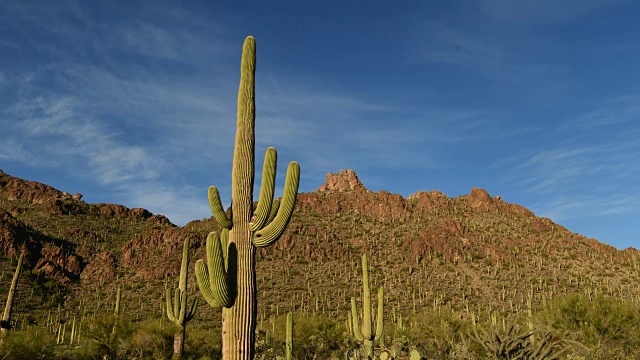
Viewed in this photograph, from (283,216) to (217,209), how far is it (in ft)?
3.46

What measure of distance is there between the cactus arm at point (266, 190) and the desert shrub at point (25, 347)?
40.7 ft

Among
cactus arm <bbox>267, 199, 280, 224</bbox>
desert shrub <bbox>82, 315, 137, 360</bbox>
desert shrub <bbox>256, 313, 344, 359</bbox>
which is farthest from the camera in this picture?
desert shrub <bbox>256, 313, 344, 359</bbox>

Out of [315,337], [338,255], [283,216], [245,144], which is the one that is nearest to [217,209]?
[283,216]

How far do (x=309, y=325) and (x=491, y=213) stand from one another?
4394 centimetres

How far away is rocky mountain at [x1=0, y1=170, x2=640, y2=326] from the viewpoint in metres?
42.1

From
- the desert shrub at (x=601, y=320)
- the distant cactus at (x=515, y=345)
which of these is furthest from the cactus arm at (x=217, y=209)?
the desert shrub at (x=601, y=320)

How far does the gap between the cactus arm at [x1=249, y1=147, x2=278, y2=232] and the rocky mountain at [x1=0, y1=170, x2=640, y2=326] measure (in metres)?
30.2

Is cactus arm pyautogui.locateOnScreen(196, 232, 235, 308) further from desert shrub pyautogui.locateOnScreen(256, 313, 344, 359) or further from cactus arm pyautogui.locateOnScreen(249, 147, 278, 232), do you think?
desert shrub pyautogui.locateOnScreen(256, 313, 344, 359)

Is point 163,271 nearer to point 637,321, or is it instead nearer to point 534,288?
point 534,288

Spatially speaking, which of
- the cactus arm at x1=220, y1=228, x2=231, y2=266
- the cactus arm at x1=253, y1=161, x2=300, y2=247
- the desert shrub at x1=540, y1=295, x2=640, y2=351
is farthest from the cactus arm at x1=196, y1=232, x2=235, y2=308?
the desert shrub at x1=540, y1=295, x2=640, y2=351

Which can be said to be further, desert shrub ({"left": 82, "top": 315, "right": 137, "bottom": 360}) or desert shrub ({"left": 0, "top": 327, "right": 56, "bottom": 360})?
desert shrub ({"left": 82, "top": 315, "right": 137, "bottom": 360})

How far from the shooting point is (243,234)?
769 cm

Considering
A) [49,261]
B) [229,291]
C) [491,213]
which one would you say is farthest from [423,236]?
[229,291]

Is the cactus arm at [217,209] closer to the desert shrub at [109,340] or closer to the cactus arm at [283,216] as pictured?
the cactus arm at [283,216]
